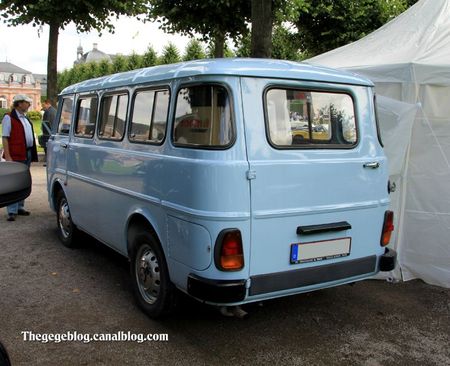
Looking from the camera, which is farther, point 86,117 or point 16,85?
point 16,85

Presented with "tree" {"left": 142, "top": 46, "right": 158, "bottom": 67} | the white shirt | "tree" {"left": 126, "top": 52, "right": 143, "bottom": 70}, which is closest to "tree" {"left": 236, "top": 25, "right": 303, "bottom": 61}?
the white shirt

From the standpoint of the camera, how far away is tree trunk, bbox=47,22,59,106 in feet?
49.8

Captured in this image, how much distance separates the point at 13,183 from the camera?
79.0 inches

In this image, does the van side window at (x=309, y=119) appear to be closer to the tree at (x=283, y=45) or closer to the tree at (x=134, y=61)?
the tree at (x=283, y=45)

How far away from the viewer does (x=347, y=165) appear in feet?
12.6

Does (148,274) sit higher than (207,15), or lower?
lower

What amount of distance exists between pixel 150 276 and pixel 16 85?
4608 inches

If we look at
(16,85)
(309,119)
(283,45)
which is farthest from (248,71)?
(16,85)

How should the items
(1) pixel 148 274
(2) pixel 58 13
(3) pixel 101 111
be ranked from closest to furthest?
1. (1) pixel 148 274
2. (3) pixel 101 111
3. (2) pixel 58 13

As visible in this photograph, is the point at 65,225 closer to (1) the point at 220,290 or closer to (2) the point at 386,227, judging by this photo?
(1) the point at 220,290

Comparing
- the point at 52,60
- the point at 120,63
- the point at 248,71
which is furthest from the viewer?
the point at 120,63

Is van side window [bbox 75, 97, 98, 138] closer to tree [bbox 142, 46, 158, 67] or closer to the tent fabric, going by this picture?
the tent fabric

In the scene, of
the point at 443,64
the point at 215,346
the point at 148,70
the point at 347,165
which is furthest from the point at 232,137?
the point at 443,64

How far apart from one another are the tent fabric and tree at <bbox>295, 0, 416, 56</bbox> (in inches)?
353
